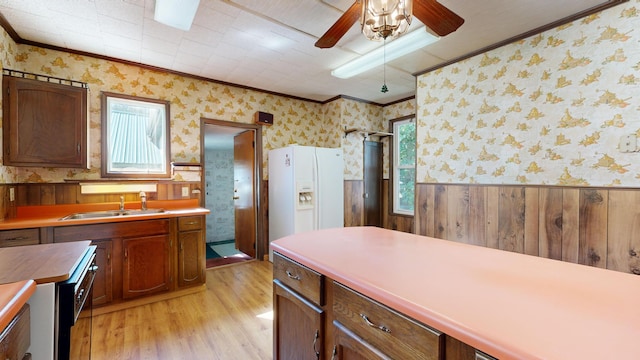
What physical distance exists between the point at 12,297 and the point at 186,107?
2.92 meters

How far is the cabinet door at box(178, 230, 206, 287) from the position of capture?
2812 mm

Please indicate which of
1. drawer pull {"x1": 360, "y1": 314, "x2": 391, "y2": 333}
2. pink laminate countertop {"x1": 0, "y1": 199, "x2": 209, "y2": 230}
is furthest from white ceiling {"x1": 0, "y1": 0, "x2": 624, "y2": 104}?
drawer pull {"x1": 360, "y1": 314, "x2": 391, "y2": 333}

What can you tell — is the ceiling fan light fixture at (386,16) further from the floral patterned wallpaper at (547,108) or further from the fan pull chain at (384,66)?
the floral patterned wallpaper at (547,108)

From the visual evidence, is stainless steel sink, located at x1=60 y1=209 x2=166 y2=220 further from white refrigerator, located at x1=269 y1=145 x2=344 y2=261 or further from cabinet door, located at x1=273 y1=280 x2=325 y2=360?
cabinet door, located at x1=273 y1=280 x2=325 y2=360

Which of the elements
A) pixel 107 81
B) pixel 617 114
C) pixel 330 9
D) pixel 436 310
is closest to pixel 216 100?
pixel 107 81

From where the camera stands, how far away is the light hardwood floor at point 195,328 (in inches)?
77.0

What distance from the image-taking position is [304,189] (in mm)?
3670

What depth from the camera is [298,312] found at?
1302 mm

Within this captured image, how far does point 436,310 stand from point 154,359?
2.04 m

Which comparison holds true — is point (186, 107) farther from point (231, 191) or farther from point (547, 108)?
point (547, 108)

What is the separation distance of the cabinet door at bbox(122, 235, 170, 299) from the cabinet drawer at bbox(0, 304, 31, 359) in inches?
64.7

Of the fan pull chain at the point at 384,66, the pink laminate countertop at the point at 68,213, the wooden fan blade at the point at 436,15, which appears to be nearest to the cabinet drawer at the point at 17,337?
the pink laminate countertop at the point at 68,213

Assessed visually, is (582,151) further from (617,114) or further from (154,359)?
(154,359)

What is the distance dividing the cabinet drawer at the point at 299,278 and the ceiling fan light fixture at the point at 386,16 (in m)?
1.25
